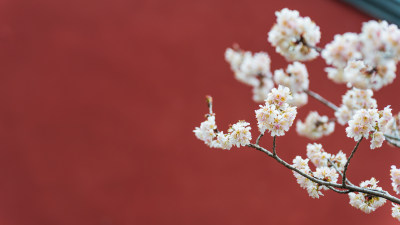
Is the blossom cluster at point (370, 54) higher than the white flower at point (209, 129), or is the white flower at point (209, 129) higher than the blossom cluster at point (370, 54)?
the blossom cluster at point (370, 54)

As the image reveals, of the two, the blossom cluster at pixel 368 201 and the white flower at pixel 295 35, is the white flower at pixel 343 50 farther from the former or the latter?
the blossom cluster at pixel 368 201

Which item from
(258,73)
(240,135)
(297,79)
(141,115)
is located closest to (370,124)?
(240,135)

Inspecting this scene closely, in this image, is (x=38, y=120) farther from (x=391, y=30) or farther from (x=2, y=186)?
(x=391, y=30)

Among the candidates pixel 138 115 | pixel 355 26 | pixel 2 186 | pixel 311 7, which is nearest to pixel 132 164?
pixel 138 115

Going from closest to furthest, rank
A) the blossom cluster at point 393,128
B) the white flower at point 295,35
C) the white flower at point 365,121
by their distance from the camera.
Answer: the white flower at point 365,121, the white flower at point 295,35, the blossom cluster at point 393,128

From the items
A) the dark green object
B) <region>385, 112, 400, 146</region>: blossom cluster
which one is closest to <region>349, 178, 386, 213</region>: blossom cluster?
<region>385, 112, 400, 146</region>: blossom cluster

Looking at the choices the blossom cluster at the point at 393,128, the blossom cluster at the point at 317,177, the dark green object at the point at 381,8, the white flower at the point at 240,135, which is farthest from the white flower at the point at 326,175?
the dark green object at the point at 381,8

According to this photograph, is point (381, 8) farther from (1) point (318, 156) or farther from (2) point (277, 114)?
(2) point (277, 114)
